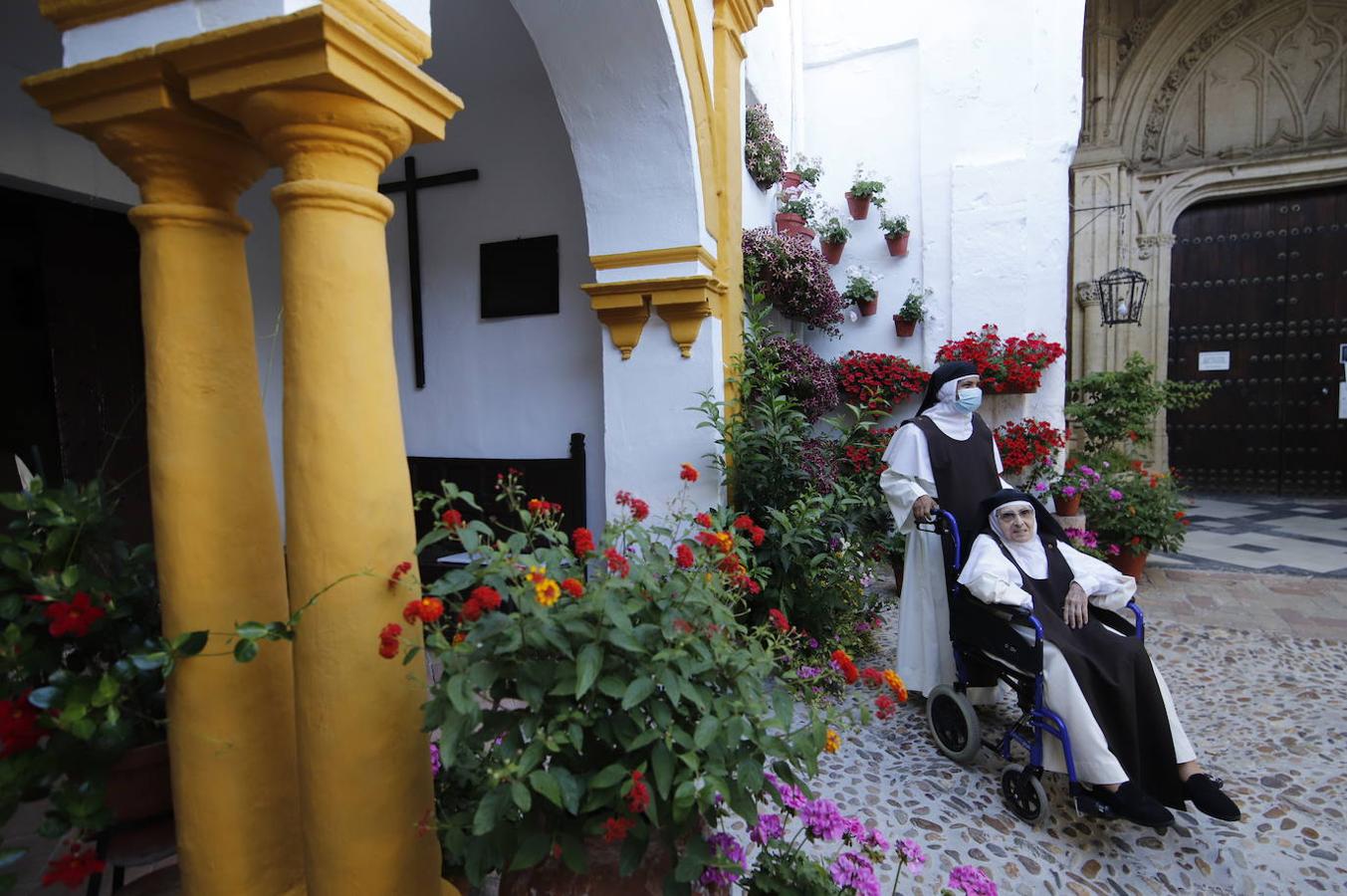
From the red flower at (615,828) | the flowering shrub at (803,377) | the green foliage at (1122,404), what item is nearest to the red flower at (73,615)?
the red flower at (615,828)

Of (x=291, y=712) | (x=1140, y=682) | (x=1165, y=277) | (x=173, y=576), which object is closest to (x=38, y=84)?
(x=173, y=576)

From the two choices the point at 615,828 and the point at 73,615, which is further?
the point at 73,615

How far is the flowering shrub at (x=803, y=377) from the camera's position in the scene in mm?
4578

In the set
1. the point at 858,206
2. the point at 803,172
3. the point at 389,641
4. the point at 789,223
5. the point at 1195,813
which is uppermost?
the point at 803,172

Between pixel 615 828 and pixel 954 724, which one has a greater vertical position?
pixel 615 828

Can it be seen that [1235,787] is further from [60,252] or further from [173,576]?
[60,252]

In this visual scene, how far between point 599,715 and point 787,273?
3924 millimetres

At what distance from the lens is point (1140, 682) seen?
7.74ft

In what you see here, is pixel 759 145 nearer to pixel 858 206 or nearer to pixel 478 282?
pixel 858 206

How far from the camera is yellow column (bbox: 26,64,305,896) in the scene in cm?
144

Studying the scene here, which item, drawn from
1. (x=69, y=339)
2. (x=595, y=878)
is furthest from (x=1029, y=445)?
(x=69, y=339)

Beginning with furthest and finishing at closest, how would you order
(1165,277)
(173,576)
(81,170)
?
(1165,277)
(81,170)
(173,576)

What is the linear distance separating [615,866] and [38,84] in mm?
1938

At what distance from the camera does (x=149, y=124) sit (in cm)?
141
